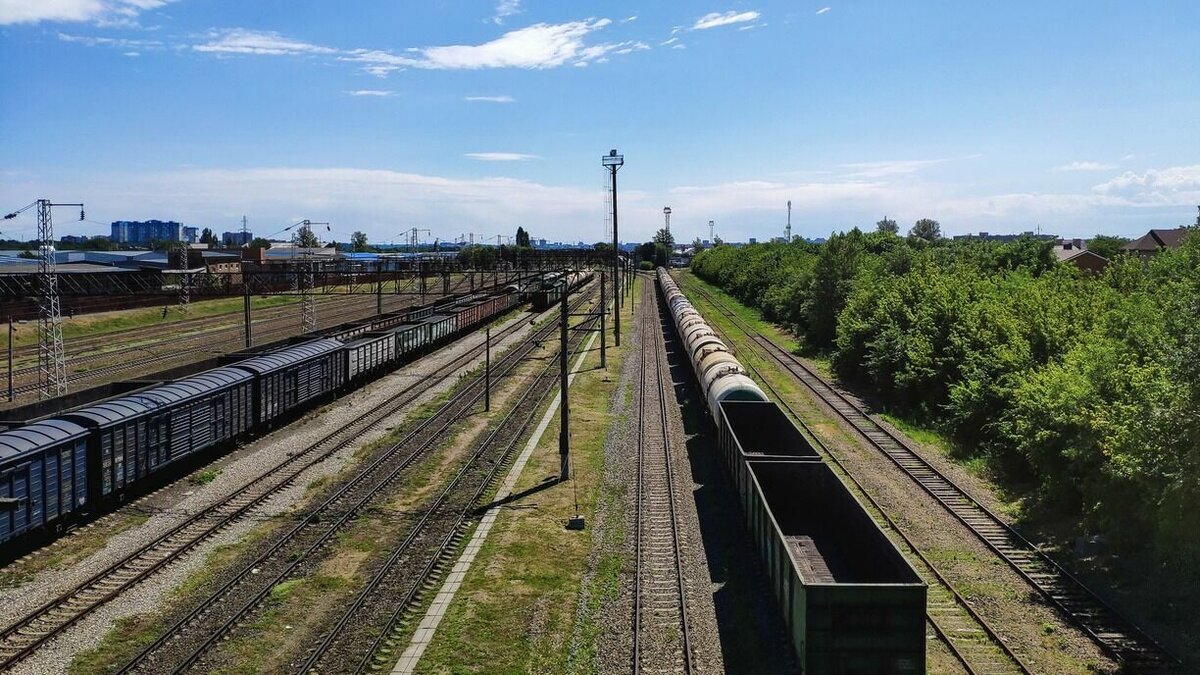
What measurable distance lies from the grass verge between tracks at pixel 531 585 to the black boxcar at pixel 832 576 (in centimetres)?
426

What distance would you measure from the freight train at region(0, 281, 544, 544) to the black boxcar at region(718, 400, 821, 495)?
18693mm

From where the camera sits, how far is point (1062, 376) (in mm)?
26625

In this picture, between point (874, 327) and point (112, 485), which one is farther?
point (874, 327)

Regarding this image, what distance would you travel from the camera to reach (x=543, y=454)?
1345 inches

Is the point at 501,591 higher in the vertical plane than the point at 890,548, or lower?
lower

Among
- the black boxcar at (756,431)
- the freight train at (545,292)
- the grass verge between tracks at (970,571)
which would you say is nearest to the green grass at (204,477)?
the black boxcar at (756,431)

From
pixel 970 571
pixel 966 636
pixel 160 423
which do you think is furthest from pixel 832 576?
pixel 160 423

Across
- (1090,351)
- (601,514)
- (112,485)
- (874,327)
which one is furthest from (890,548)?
(874,327)

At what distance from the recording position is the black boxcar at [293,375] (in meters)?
35.7

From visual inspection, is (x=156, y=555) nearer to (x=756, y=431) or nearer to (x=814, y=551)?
(x=814, y=551)

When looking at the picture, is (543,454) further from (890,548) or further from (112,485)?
(890,548)

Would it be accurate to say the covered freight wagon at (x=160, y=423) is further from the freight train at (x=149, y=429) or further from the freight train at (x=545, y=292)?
the freight train at (x=545, y=292)

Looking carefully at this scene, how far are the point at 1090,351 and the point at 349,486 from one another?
24654mm

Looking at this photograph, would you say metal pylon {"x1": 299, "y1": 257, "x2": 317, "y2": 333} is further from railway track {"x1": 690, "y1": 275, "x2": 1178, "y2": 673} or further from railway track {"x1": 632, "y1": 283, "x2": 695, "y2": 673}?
railway track {"x1": 690, "y1": 275, "x2": 1178, "y2": 673}
